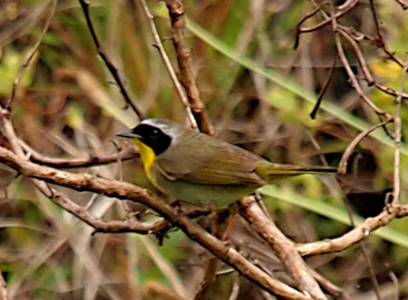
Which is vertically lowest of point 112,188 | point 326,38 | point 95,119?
point 95,119

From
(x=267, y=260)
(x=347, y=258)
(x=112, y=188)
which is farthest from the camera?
(x=347, y=258)

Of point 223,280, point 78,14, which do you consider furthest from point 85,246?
point 78,14

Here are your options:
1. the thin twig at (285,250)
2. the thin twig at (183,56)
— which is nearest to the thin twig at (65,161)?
the thin twig at (183,56)

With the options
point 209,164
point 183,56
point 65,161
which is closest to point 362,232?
point 209,164

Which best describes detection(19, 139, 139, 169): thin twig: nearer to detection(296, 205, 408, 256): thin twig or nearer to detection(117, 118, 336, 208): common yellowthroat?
detection(117, 118, 336, 208): common yellowthroat

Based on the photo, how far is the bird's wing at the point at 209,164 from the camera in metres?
2.65

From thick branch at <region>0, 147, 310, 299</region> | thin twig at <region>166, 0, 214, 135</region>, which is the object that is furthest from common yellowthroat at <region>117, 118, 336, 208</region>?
thick branch at <region>0, 147, 310, 299</region>

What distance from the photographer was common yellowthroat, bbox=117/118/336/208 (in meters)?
2.62

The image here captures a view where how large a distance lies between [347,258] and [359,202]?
36cm

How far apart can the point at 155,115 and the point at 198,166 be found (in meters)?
1.26

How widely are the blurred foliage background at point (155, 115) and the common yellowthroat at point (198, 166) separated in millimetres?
982

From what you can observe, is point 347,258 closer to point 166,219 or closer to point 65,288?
point 65,288

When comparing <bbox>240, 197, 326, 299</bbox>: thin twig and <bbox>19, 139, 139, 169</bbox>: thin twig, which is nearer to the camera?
<bbox>240, 197, 326, 299</bbox>: thin twig

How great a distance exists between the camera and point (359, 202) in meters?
4.45
